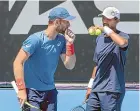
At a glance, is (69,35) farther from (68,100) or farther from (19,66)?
(68,100)

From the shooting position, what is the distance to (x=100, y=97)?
4828mm

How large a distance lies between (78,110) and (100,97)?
51 centimetres

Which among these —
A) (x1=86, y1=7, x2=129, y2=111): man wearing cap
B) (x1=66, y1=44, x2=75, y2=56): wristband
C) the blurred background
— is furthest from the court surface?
(x1=66, y1=44, x2=75, y2=56): wristband

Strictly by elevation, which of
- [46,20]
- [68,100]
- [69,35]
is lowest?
[68,100]

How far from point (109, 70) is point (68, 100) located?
248cm

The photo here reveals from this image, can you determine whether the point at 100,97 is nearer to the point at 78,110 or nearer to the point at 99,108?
the point at 99,108

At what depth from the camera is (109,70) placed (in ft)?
15.8

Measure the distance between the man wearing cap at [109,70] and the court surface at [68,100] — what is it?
6.59 ft

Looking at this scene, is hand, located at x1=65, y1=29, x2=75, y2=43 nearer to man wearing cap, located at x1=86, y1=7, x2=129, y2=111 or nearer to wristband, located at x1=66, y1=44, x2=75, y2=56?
wristband, located at x1=66, y1=44, x2=75, y2=56

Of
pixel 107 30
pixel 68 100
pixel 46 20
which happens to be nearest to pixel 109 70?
pixel 107 30

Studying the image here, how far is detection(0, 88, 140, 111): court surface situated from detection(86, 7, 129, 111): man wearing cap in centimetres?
201

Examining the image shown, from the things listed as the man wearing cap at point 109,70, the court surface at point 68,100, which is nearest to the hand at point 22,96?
the man wearing cap at point 109,70

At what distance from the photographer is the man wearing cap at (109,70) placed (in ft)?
15.7

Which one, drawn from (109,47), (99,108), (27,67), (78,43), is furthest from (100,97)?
(78,43)
